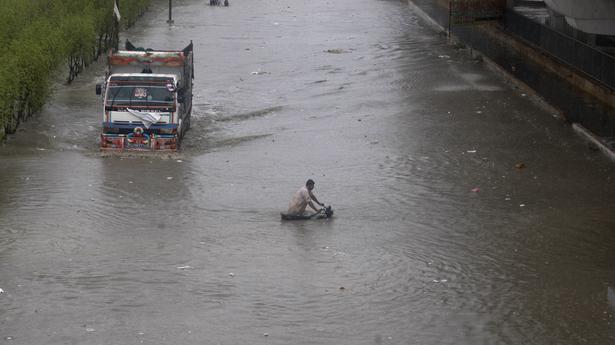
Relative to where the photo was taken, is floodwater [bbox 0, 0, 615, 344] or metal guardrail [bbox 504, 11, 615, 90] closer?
floodwater [bbox 0, 0, 615, 344]

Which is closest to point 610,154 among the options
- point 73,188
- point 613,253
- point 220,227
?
point 613,253

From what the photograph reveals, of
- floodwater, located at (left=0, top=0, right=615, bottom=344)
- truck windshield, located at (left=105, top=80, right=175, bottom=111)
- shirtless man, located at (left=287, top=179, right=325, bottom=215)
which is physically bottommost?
floodwater, located at (left=0, top=0, right=615, bottom=344)

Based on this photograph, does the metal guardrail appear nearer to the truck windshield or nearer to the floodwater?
the floodwater

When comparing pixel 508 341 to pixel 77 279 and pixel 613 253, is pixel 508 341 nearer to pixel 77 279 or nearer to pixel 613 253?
pixel 613 253

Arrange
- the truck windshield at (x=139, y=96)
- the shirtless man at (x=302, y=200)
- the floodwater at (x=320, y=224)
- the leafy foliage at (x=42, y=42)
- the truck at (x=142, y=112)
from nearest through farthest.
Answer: the floodwater at (x=320, y=224), the shirtless man at (x=302, y=200), the truck at (x=142, y=112), the truck windshield at (x=139, y=96), the leafy foliage at (x=42, y=42)

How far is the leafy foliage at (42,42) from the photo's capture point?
27.6 meters

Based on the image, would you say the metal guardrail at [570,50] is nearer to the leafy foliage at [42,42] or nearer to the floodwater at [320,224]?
the floodwater at [320,224]

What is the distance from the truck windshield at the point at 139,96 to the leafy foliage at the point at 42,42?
7.75 feet

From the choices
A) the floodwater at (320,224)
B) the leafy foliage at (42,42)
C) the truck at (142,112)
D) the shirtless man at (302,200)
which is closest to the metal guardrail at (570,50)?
the floodwater at (320,224)

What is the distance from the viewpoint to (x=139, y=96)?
26625 mm

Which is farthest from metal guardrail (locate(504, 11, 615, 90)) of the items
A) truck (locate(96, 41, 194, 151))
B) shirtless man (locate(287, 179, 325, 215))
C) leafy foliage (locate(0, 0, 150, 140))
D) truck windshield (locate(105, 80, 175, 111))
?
leafy foliage (locate(0, 0, 150, 140))

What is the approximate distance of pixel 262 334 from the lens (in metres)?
14.7

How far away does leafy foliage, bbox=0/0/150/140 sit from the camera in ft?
90.7

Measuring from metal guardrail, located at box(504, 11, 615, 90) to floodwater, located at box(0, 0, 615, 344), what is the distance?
6.50 feet
